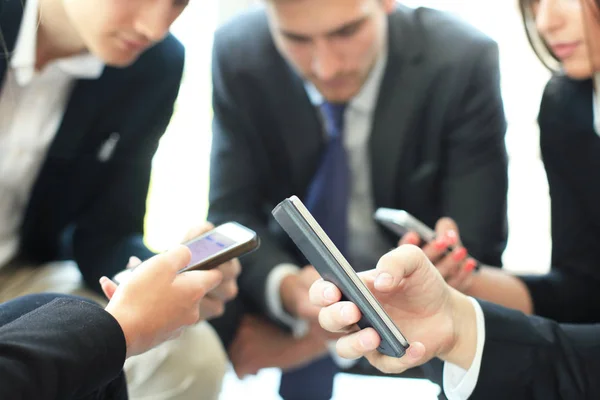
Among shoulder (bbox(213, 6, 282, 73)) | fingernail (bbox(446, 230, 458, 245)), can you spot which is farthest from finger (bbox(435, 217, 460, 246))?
shoulder (bbox(213, 6, 282, 73))

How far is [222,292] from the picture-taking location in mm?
949

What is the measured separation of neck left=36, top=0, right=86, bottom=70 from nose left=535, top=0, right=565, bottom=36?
67 centimetres

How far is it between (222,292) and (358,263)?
40cm

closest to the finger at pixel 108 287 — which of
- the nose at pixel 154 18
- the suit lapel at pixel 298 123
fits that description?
the nose at pixel 154 18

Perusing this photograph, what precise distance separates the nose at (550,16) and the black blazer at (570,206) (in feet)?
Result: 0.42

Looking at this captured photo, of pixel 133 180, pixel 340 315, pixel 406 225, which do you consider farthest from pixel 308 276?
pixel 340 315

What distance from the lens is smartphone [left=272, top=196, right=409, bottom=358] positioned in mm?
591

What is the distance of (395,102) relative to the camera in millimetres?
1249

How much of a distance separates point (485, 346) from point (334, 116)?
64 cm

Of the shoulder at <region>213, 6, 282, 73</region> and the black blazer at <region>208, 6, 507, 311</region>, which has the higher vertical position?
the shoulder at <region>213, 6, 282, 73</region>

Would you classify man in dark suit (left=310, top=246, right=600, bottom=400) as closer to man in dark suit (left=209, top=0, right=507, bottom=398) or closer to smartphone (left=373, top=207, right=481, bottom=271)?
smartphone (left=373, top=207, right=481, bottom=271)

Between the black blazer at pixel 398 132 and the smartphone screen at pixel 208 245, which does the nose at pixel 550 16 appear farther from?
the smartphone screen at pixel 208 245

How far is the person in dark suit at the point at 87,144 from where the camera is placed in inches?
38.4

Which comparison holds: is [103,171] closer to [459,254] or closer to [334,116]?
[334,116]
